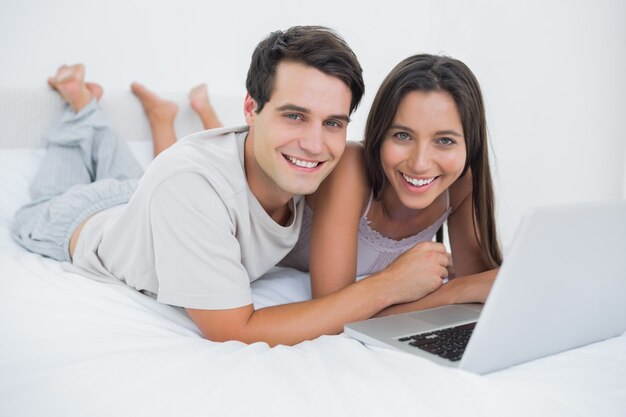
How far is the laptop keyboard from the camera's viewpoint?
83 cm

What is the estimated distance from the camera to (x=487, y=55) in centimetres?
291

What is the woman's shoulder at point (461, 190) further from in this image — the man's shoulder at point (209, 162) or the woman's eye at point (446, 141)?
the man's shoulder at point (209, 162)

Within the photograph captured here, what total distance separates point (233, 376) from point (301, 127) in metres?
0.56

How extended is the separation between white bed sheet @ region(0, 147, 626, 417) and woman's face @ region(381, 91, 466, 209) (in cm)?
49

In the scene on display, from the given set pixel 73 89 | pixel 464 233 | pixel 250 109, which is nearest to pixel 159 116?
pixel 73 89

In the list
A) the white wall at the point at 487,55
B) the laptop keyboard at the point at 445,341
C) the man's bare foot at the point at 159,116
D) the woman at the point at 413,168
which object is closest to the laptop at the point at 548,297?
the laptop keyboard at the point at 445,341

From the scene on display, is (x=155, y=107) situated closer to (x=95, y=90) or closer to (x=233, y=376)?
(x=95, y=90)

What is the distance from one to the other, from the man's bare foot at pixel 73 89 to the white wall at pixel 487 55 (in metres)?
→ 0.30

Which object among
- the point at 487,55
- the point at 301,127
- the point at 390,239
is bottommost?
the point at 390,239

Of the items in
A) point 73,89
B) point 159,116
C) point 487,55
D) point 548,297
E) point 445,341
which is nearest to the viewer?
point 548,297

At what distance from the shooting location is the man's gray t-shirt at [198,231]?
1012 mm

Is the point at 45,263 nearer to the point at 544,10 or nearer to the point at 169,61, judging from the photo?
the point at 169,61

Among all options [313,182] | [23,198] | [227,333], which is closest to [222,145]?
[313,182]

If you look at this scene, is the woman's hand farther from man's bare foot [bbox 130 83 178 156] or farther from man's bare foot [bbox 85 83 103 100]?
man's bare foot [bbox 85 83 103 100]
